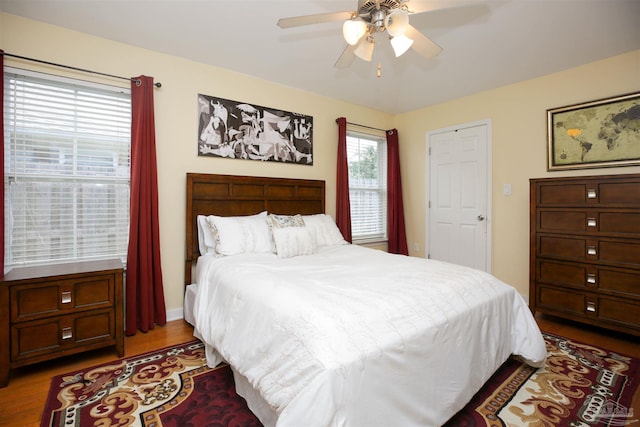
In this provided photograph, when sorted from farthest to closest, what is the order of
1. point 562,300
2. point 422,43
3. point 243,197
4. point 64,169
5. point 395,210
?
point 395,210 → point 243,197 → point 562,300 → point 64,169 → point 422,43

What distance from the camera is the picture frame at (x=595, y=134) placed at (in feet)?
8.90

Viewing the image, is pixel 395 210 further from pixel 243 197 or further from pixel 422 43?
pixel 422 43

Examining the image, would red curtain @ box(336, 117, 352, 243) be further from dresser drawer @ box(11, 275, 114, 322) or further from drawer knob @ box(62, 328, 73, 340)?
drawer knob @ box(62, 328, 73, 340)

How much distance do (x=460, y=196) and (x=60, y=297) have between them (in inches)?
164

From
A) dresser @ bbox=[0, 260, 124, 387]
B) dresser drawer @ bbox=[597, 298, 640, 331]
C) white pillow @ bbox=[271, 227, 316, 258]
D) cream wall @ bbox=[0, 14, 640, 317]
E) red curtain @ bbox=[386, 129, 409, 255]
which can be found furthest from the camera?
red curtain @ bbox=[386, 129, 409, 255]

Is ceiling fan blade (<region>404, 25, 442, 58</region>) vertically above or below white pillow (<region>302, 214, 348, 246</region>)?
above

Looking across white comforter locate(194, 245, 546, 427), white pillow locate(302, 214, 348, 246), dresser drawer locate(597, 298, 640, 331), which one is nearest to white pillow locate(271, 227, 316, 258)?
white pillow locate(302, 214, 348, 246)

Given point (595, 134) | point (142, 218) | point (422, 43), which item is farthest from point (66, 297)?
point (595, 134)

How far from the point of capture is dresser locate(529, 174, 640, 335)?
2418 mm

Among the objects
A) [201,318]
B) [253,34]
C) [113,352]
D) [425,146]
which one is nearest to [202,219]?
[201,318]

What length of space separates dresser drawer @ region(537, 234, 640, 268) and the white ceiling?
5.56 ft

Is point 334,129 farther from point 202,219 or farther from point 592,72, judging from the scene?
point 592,72

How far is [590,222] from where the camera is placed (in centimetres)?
261

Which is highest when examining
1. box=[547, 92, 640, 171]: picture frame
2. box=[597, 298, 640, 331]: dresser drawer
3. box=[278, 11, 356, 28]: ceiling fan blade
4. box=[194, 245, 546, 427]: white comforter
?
box=[278, 11, 356, 28]: ceiling fan blade
